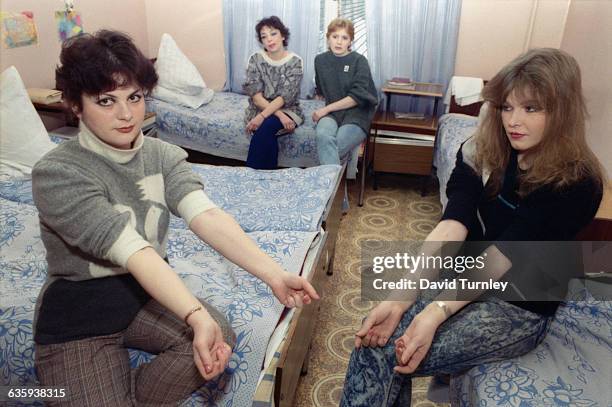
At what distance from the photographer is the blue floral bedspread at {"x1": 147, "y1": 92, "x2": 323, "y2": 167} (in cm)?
347

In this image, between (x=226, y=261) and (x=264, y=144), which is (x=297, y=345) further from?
(x=264, y=144)

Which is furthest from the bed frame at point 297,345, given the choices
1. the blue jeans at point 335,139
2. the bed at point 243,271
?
the blue jeans at point 335,139

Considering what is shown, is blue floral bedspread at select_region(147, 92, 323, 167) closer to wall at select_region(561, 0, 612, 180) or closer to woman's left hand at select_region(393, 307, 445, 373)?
wall at select_region(561, 0, 612, 180)

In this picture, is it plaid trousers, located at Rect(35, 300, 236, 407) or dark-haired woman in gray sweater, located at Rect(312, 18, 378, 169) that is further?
dark-haired woman in gray sweater, located at Rect(312, 18, 378, 169)

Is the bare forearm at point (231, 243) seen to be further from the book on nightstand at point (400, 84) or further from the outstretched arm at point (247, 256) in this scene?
the book on nightstand at point (400, 84)

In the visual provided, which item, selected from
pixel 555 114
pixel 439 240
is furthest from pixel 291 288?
pixel 555 114

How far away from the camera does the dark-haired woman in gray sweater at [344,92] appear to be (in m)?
3.36

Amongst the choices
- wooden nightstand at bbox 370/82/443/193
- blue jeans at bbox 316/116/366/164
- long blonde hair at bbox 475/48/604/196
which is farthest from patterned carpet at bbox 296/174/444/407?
long blonde hair at bbox 475/48/604/196

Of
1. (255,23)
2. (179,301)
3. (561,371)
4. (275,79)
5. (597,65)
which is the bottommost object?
(561,371)

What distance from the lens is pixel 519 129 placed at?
4.83 feet

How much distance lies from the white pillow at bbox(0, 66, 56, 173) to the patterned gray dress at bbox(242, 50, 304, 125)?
1.38m

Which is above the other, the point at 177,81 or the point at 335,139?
the point at 177,81

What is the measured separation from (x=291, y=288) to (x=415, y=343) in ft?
1.17

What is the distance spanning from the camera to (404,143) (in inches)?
143
